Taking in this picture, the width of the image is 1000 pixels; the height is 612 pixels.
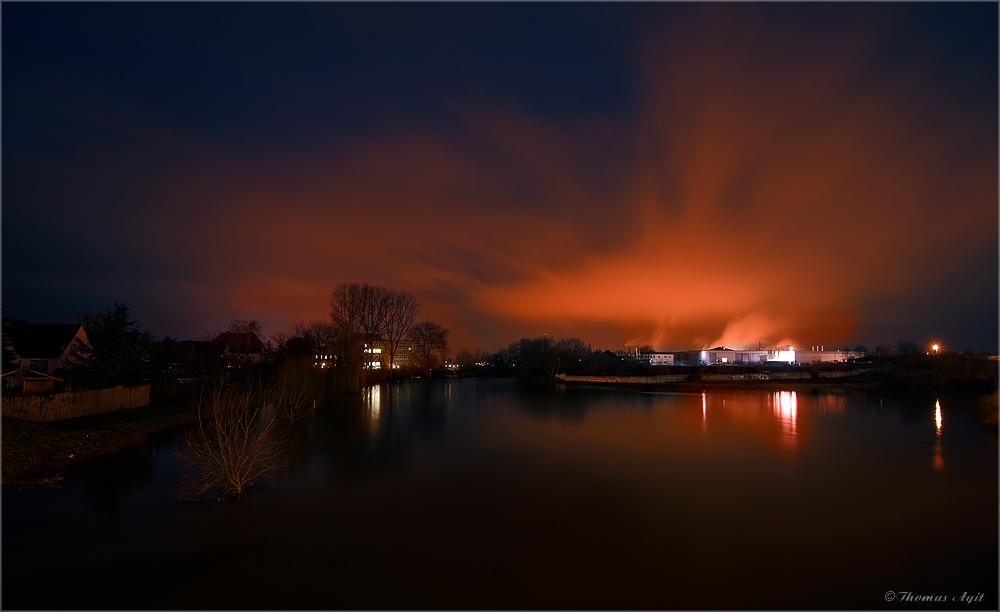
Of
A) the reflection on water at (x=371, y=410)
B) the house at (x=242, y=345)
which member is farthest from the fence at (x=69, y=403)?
the house at (x=242, y=345)

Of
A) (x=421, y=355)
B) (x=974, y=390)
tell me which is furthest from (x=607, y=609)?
(x=421, y=355)

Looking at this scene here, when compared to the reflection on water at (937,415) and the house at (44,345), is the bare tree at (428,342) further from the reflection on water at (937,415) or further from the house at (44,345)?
the reflection on water at (937,415)

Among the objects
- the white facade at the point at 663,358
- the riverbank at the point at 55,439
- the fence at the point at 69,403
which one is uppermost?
the fence at the point at 69,403

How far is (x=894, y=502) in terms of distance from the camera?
418 inches

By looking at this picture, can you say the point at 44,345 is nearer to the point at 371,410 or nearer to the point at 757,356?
the point at 371,410

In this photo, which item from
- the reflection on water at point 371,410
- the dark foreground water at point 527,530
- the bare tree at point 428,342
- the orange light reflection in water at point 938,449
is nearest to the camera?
the dark foreground water at point 527,530

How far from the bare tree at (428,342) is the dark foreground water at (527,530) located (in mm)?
51092

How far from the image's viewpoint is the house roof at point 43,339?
3209cm

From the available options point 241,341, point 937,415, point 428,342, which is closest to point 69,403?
point 241,341

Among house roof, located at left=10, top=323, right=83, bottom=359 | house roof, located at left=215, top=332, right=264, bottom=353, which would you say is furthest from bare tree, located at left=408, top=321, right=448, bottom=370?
house roof, located at left=10, top=323, right=83, bottom=359

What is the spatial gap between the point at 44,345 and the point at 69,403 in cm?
2424

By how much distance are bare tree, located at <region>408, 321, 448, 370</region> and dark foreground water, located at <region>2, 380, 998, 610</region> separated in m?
51.1

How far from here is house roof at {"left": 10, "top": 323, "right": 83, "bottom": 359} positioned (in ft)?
105

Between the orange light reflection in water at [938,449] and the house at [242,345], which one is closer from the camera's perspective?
the orange light reflection in water at [938,449]
